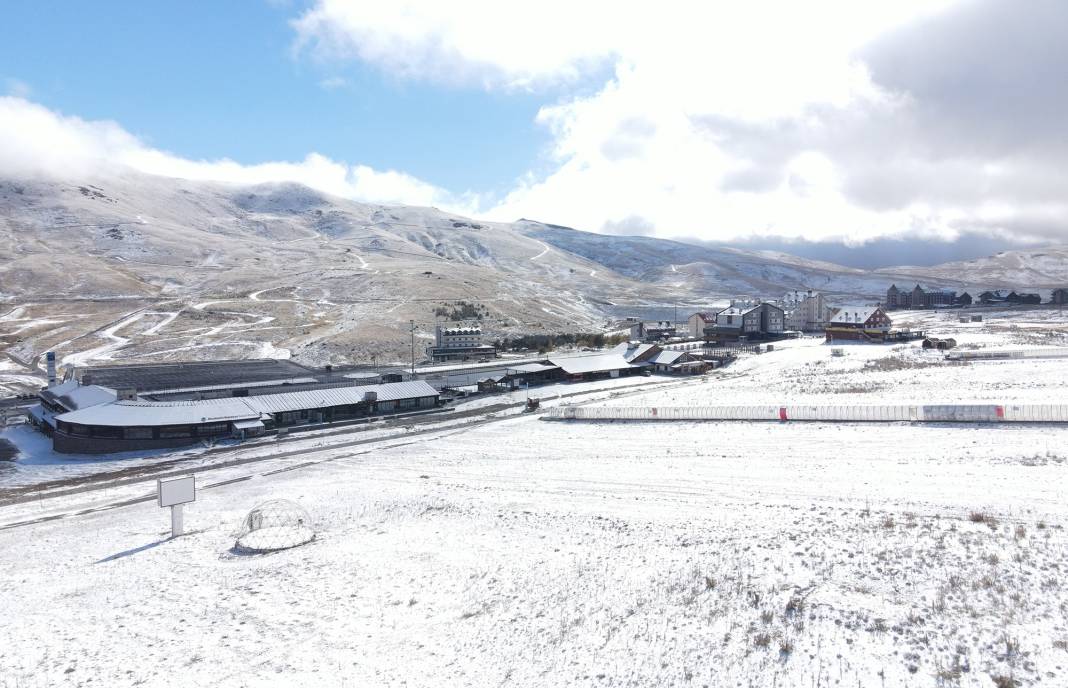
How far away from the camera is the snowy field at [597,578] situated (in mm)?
12172

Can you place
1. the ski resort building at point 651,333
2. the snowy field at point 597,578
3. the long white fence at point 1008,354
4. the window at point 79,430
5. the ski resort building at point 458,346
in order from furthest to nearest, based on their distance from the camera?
the ski resort building at point 651,333 → the ski resort building at point 458,346 → the long white fence at point 1008,354 → the window at point 79,430 → the snowy field at point 597,578

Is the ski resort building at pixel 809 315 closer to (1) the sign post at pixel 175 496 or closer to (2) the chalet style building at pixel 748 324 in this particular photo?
(2) the chalet style building at pixel 748 324

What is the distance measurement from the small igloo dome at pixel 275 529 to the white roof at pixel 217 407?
910 inches

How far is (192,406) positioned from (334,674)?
126ft

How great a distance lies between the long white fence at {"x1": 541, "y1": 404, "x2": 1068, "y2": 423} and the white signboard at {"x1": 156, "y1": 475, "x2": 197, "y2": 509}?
87.8 feet

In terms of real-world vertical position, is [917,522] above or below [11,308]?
below

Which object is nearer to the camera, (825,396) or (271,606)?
(271,606)

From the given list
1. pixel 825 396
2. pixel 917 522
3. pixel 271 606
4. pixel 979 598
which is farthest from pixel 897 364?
pixel 271 606

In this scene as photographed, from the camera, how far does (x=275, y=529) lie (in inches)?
875

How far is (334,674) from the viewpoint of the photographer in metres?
12.7

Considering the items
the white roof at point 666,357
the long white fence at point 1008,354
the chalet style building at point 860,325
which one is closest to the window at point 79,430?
the white roof at point 666,357

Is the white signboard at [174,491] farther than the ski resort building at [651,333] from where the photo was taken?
No

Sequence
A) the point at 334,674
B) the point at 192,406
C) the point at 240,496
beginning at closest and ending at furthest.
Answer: the point at 334,674 < the point at 240,496 < the point at 192,406

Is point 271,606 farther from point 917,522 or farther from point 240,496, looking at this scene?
point 917,522
